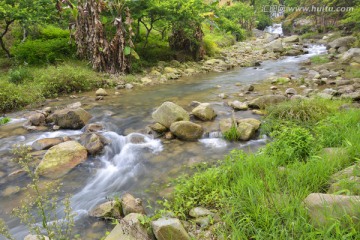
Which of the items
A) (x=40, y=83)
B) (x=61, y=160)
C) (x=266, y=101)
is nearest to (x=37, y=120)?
(x=61, y=160)

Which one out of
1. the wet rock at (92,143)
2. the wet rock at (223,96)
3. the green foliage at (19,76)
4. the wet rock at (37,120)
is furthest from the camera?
the green foliage at (19,76)

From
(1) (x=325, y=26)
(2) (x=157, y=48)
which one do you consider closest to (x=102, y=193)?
(2) (x=157, y=48)

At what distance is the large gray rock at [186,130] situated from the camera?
6.26m

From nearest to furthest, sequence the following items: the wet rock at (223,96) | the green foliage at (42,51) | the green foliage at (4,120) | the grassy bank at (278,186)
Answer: the grassy bank at (278,186) < the green foliage at (4,120) < the wet rock at (223,96) < the green foliage at (42,51)

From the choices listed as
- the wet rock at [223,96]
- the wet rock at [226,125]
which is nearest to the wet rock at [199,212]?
the wet rock at [226,125]

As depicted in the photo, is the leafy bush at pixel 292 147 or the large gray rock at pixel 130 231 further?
the leafy bush at pixel 292 147

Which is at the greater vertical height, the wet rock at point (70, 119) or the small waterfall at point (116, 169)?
the wet rock at point (70, 119)

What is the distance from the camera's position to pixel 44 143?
6.22 metres

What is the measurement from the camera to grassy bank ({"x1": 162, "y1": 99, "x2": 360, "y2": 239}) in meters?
2.60

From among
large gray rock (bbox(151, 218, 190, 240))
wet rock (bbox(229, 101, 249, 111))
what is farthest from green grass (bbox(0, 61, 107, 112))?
large gray rock (bbox(151, 218, 190, 240))

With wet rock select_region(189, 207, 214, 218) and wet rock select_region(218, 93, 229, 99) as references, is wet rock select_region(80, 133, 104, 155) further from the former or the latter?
wet rock select_region(218, 93, 229, 99)

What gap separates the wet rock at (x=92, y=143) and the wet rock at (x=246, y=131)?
3136 millimetres

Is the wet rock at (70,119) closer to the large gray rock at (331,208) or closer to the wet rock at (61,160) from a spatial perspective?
the wet rock at (61,160)

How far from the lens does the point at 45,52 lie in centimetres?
1327
